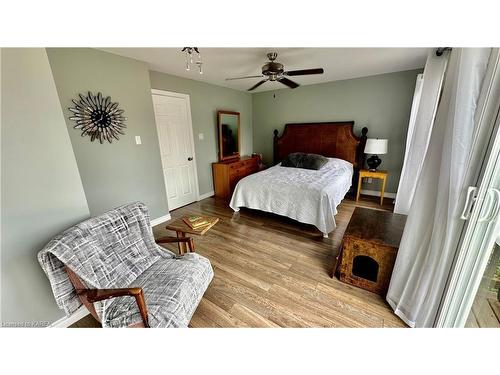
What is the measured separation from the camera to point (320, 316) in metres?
1.44

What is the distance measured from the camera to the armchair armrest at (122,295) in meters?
1.01

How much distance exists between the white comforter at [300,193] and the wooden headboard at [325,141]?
64cm

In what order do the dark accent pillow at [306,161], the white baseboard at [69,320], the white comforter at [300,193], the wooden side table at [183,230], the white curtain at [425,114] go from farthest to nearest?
the dark accent pillow at [306,161] < the white comforter at [300,193] < the white curtain at [425,114] < the wooden side table at [183,230] < the white baseboard at [69,320]

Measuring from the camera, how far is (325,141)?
13.4 feet

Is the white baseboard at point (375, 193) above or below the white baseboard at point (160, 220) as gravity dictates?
above

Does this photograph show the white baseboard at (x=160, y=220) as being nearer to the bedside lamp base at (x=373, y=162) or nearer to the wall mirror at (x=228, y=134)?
the wall mirror at (x=228, y=134)

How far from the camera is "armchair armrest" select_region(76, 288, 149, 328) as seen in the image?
1.01 metres

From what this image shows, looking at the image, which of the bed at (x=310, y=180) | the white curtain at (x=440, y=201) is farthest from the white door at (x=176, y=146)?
the white curtain at (x=440, y=201)

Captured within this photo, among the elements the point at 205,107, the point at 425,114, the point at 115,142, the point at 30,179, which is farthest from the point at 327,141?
the point at 30,179

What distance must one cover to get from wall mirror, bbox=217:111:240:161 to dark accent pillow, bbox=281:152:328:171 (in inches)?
53.1
